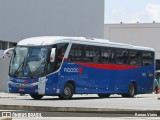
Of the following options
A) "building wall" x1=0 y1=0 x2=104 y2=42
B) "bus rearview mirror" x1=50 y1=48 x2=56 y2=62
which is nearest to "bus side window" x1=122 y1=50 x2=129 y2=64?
"bus rearview mirror" x1=50 y1=48 x2=56 y2=62

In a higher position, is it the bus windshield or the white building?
the white building

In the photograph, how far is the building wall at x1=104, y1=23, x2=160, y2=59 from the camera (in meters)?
84.1

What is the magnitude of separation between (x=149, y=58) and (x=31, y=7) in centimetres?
1962

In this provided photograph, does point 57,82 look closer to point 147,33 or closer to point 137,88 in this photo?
point 137,88

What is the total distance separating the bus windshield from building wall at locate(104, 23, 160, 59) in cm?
5377

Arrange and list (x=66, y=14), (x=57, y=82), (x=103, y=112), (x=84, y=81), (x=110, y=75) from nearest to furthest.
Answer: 1. (x=103, y=112)
2. (x=57, y=82)
3. (x=84, y=81)
4. (x=110, y=75)
5. (x=66, y=14)

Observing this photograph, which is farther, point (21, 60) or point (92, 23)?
point (92, 23)

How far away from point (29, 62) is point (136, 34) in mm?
56443

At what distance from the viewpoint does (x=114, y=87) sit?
35.8m

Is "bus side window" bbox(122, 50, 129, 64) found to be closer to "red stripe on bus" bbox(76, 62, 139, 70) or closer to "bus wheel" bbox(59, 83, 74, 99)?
"red stripe on bus" bbox(76, 62, 139, 70)

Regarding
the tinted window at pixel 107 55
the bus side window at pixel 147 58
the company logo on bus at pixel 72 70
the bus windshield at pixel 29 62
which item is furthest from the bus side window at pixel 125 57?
the bus windshield at pixel 29 62

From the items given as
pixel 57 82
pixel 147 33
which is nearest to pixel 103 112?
pixel 57 82

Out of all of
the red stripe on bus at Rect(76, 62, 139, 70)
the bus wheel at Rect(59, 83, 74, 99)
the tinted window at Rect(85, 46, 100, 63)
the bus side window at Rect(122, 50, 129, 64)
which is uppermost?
the tinted window at Rect(85, 46, 100, 63)

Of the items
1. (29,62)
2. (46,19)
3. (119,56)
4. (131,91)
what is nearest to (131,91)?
(131,91)
